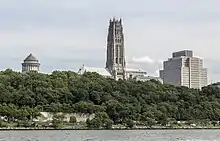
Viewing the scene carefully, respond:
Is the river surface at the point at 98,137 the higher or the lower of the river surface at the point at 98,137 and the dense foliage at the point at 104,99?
the lower

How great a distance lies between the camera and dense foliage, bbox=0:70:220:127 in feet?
400

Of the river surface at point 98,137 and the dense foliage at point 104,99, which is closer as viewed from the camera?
the river surface at point 98,137

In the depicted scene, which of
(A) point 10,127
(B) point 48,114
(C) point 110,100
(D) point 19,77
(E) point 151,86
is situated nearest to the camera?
(A) point 10,127

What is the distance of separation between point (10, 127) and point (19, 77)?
30.6m

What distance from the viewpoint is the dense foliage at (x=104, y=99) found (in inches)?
4801

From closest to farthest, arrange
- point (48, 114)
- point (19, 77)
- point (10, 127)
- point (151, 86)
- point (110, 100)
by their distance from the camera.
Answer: point (10, 127) → point (48, 114) → point (110, 100) → point (19, 77) → point (151, 86)

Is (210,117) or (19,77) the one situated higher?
(19,77)

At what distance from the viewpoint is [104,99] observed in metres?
132

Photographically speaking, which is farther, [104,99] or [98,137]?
[104,99]

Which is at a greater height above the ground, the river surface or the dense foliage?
the dense foliage

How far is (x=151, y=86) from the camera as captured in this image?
148500mm

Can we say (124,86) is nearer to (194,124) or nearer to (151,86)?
(151,86)

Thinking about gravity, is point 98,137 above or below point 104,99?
below

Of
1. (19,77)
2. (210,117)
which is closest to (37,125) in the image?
(19,77)
